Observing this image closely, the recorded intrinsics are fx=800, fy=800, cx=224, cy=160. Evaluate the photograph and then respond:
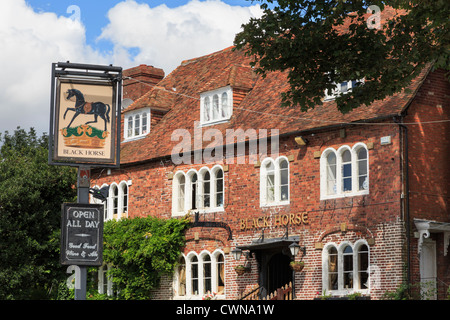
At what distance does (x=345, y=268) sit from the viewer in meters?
25.5

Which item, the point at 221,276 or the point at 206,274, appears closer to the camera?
the point at 221,276

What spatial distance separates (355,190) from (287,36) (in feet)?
23.7

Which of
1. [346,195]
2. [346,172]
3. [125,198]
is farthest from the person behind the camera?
[125,198]

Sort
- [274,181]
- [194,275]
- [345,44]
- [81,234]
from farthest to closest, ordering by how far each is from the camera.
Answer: [194,275]
[274,181]
[345,44]
[81,234]

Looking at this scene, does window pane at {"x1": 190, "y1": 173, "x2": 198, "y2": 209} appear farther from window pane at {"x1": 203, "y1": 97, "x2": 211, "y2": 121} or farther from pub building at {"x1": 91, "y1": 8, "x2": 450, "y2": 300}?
window pane at {"x1": 203, "y1": 97, "x2": 211, "y2": 121}

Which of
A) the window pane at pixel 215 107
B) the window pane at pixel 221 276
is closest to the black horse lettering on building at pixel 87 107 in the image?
the window pane at pixel 221 276

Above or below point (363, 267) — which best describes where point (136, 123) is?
above

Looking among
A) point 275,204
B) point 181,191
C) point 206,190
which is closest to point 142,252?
point 181,191

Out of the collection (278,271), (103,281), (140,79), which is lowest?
(103,281)

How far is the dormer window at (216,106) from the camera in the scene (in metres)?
31.1

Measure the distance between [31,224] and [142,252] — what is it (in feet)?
23.7

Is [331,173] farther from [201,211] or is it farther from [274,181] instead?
[201,211]

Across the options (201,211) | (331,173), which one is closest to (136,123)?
(201,211)

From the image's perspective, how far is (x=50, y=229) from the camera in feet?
A: 116
